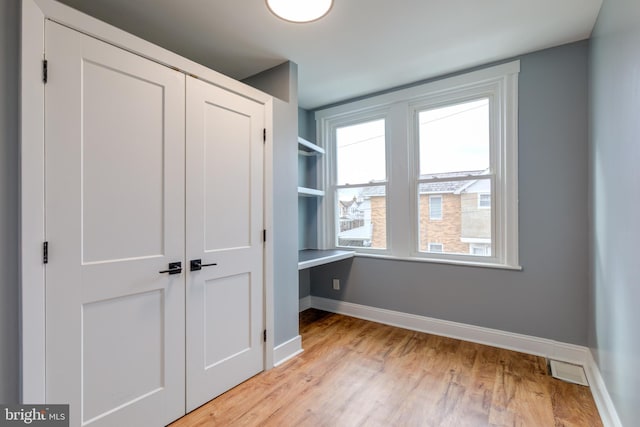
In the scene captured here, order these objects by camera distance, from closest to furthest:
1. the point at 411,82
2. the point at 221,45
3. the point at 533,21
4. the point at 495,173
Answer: the point at 533,21 → the point at 221,45 → the point at 495,173 → the point at 411,82

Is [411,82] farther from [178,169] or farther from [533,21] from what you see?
[178,169]

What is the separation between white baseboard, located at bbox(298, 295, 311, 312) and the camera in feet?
12.3

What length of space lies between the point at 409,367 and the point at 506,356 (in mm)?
892

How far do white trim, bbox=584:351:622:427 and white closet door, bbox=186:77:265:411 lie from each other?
7.21 feet

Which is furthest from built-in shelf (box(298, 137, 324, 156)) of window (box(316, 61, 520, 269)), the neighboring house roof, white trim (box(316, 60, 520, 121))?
the neighboring house roof

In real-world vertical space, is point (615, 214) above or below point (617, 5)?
below

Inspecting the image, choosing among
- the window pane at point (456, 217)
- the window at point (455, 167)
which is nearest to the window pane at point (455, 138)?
the window at point (455, 167)

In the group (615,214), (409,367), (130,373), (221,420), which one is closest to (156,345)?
(130,373)

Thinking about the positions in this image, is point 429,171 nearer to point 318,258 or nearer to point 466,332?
point 318,258

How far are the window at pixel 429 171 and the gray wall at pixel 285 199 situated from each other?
3.72 feet

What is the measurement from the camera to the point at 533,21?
207cm

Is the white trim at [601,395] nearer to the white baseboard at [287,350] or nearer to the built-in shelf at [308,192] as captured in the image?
the white baseboard at [287,350]

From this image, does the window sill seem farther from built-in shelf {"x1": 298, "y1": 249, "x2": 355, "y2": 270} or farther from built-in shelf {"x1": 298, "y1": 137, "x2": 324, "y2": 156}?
built-in shelf {"x1": 298, "y1": 137, "x2": 324, "y2": 156}

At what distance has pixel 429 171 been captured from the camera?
10.1 feet
